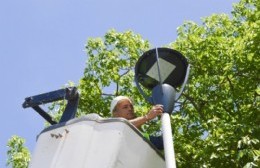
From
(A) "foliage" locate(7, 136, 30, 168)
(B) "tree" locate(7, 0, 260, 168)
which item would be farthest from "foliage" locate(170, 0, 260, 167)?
(A) "foliage" locate(7, 136, 30, 168)

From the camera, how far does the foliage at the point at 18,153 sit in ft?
52.1

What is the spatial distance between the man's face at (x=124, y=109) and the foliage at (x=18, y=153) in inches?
465

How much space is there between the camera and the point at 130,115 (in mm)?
4621

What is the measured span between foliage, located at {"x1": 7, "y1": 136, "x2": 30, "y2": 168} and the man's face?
465 inches

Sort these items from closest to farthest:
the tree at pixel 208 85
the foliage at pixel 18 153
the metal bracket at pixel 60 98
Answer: the metal bracket at pixel 60 98
the tree at pixel 208 85
the foliage at pixel 18 153

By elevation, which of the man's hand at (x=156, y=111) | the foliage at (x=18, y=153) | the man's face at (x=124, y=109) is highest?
the foliage at (x=18, y=153)

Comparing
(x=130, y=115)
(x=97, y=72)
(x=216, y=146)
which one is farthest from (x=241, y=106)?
(x=130, y=115)

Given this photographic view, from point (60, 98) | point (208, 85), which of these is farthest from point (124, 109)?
point (208, 85)

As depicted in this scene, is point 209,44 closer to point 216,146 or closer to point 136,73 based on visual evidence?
point 216,146

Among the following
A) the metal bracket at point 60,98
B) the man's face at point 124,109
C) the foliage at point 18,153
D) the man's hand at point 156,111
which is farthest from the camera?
the foliage at point 18,153

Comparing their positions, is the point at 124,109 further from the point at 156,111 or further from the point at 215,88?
the point at 215,88

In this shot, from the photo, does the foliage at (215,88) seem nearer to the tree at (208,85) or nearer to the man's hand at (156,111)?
the tree at (208,85)

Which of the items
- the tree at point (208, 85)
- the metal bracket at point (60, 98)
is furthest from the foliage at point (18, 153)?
the metal bracket at point (60, 98)

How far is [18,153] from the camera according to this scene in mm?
16141
